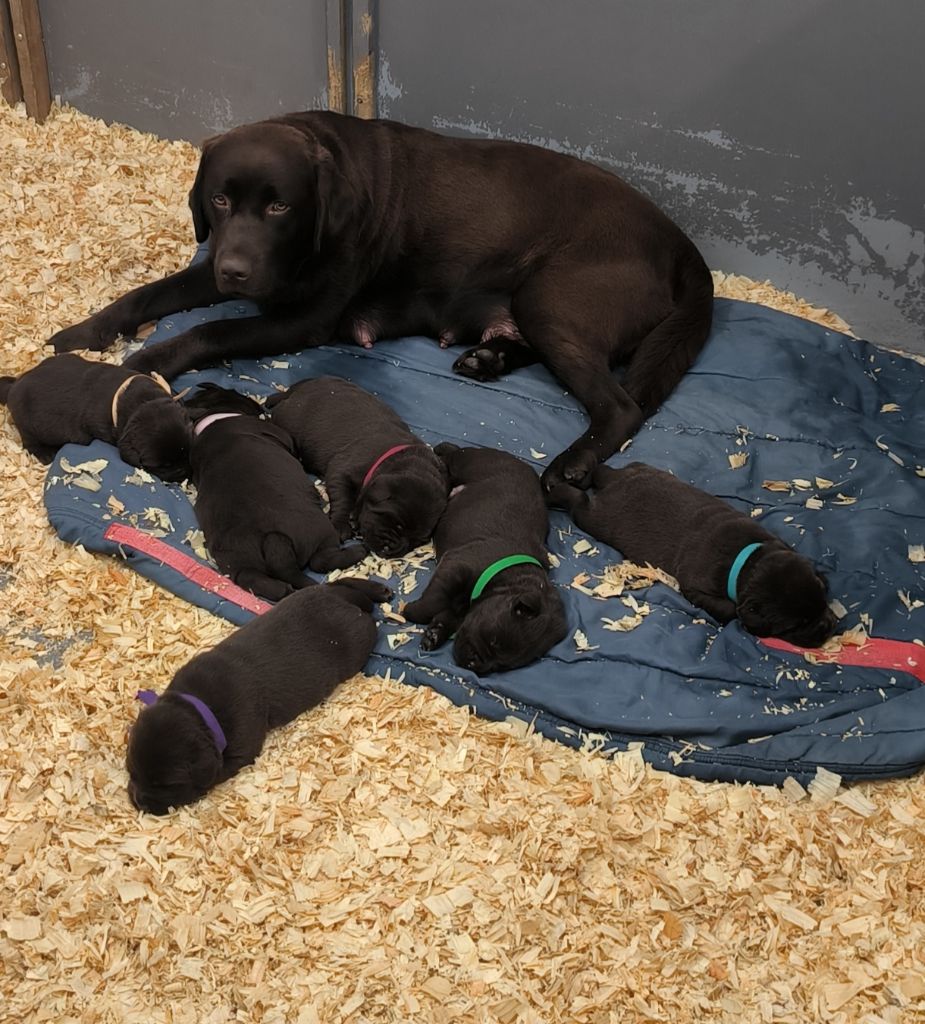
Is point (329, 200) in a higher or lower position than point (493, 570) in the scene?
higher

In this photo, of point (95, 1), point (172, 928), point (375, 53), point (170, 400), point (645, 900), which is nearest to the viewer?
point (172, 928)

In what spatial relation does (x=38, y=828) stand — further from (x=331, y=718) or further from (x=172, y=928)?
(x=331, y=718)

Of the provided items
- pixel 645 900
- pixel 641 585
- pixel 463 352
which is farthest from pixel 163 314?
pixel 645 900

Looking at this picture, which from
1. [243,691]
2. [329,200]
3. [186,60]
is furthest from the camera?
[186,60]

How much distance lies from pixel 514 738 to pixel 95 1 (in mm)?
4841

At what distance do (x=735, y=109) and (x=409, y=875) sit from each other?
12.2 ft

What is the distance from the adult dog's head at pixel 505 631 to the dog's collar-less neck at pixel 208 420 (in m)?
1.23

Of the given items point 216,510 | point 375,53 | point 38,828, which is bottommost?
point 38,828

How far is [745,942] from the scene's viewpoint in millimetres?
2701

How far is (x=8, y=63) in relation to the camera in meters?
6.03

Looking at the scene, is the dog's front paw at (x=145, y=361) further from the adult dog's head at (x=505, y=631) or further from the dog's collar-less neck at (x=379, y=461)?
the adult dog's head at (x=505, y=631)

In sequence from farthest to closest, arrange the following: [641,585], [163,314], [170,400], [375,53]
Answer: [375,53] → [163,314] → [170,400] → [641,585]

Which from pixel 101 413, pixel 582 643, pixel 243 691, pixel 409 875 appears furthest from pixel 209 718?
pixel 101 413

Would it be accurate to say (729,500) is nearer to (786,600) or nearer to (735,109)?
(786,600)
